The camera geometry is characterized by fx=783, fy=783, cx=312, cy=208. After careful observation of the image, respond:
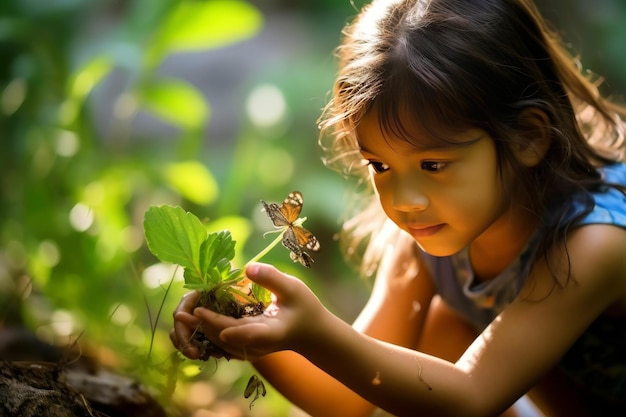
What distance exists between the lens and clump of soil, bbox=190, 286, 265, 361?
2.75 feet

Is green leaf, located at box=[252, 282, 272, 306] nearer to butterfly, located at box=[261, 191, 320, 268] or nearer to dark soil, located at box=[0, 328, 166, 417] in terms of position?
butterfly, located at box=[261, 191, 320, 268]

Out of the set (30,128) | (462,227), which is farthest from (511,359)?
(30,128)

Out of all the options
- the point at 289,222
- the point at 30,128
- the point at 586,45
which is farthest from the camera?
the point at 586,45

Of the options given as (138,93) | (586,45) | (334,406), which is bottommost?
(334,406)

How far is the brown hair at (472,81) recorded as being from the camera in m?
0.91

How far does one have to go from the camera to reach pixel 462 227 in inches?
37.3

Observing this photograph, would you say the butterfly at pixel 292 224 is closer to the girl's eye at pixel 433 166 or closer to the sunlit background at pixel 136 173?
the girl's eye at pixel 433 166

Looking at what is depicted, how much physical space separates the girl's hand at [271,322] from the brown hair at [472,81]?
0.75 ft

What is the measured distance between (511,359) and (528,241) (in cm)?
20

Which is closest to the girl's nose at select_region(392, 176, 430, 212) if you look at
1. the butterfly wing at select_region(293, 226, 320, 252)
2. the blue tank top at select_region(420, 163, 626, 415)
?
the butterfly wing at select_region(293, 226, 320, 252)

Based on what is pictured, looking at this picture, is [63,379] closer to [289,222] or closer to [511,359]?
[289,222]

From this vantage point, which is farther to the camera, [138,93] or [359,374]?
[138,93]

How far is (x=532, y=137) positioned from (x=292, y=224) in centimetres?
35

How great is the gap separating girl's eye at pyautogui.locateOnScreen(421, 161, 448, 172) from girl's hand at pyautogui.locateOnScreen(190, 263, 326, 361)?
0.21 metres
